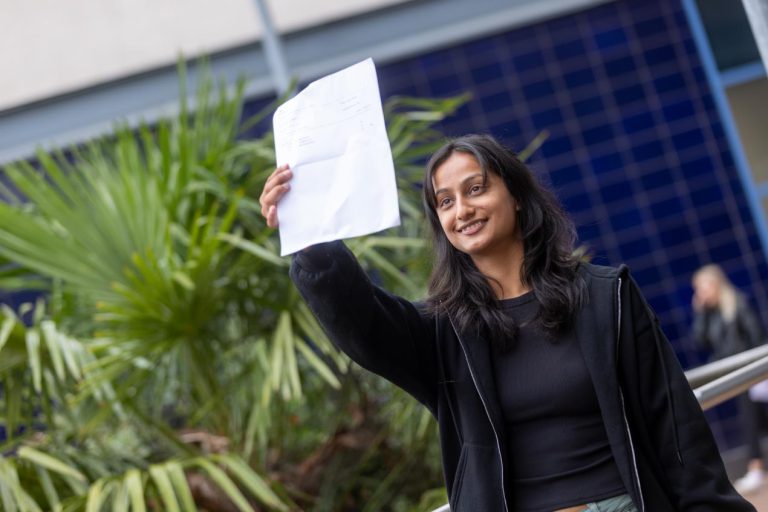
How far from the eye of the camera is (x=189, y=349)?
462 cm

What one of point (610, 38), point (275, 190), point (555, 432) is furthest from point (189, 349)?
point (610, 38)

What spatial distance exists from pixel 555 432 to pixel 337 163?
2.01 ft

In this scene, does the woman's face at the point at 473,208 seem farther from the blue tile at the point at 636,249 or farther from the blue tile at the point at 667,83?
the blue tile at the point at 667,83

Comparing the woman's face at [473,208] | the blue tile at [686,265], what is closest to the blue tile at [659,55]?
the blue tile at [686,265]

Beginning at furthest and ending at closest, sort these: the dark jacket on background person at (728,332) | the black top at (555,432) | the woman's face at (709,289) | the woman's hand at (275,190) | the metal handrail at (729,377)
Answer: the woman's face at (709,289) → the dark jacket on background person at (728,332) → the metal handrail at (729,377) → the woman's hand at (275,190) → the black top at (555,432)

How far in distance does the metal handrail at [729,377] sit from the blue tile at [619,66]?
5.67 m

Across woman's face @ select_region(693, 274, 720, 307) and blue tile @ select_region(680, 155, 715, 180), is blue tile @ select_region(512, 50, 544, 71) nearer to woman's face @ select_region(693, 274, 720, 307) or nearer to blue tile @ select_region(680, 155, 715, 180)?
blue tile @ select_region(680, 155, 715, 180)

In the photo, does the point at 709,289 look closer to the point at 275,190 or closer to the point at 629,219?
the point at 629,219

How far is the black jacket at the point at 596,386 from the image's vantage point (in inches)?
75.5

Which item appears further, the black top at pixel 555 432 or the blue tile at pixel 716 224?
the blue tile at pixel 716 224

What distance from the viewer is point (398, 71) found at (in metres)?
9.22

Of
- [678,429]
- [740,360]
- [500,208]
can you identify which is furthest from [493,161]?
[740,360]

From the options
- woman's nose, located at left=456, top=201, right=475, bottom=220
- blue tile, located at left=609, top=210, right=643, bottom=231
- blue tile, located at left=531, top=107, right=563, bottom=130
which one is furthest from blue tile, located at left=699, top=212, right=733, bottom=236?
woman's nose, located at left=456, top=201, right=475, bottom=220

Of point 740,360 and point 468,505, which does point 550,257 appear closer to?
point 468,505
